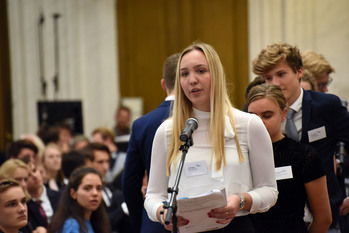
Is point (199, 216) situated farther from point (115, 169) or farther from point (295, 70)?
point (115, 169)

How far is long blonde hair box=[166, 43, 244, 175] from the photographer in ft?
8.07

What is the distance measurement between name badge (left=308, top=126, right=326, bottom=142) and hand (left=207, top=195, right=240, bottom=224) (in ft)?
3.03

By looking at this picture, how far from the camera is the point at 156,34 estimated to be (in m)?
10.8

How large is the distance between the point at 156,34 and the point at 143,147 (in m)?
7.53

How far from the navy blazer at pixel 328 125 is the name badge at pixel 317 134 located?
2 centimetres

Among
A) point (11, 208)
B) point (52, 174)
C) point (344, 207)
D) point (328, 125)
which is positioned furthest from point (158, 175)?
point (52, 174)

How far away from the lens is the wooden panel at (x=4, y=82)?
36.0ft

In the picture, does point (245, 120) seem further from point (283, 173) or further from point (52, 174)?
point (52, 174)

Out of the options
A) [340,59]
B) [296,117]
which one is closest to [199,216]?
[296,117]

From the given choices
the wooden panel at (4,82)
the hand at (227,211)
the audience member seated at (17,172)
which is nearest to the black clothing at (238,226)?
the hand at (227,211)

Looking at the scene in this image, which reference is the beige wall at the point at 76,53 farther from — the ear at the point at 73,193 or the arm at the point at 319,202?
the arm at the point at 319,202

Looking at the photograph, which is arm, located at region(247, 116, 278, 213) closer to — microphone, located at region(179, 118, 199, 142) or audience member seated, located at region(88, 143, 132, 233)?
microphone, located at region(179, 118, 199, 142)

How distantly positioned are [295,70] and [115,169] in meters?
4.08

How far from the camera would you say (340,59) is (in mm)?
7770
